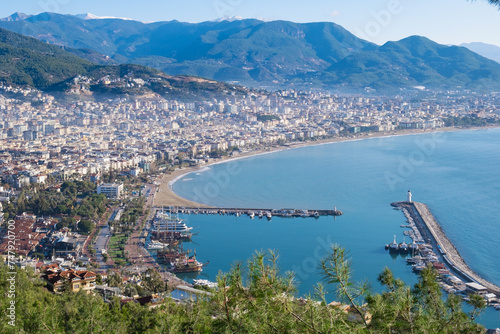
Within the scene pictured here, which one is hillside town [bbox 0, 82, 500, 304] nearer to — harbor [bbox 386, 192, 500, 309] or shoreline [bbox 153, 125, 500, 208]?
shoreline [bbox 153, 125, 500, 208]

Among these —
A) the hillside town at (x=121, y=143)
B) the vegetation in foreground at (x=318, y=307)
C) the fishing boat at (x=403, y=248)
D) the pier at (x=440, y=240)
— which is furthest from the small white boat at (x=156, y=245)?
the vegetation in foreground at (x=318, y=307)

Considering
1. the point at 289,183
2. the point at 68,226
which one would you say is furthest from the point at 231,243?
the point at 289,183

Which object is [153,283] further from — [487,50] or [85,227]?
[487,50]

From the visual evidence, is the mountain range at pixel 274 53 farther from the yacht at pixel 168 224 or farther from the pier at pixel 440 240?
the yacht at pixel 168 224

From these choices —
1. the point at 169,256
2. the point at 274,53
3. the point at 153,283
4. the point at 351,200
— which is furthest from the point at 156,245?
the point at 274,53

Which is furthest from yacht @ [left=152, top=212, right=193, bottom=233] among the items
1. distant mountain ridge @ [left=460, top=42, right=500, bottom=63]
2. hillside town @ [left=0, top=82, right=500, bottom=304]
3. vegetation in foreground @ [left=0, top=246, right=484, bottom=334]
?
distant mountain ridge @ [left=460, top=42, right=500, bottom=63]
